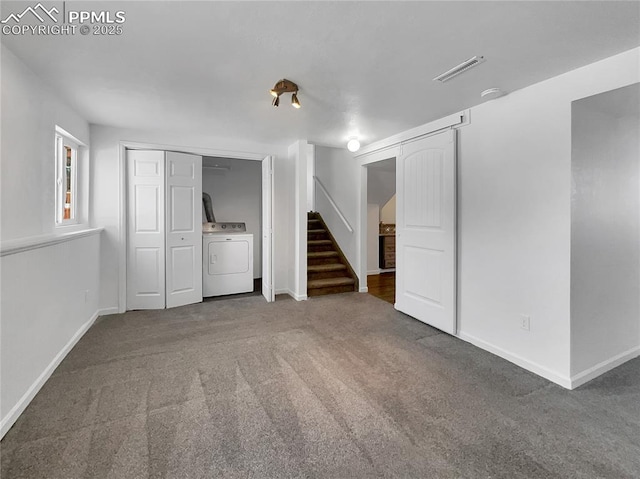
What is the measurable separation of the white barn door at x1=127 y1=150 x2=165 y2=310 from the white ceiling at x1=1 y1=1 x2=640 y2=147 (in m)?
0.84

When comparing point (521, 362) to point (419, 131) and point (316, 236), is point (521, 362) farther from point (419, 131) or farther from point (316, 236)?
point (316, 236)

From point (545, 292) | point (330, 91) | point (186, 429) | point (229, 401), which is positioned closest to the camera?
point (186, 429)

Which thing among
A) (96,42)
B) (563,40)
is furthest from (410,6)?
(96,42)

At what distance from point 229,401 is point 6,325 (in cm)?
133

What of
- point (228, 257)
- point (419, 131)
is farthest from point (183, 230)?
point (419, 131)

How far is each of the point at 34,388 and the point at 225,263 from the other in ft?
8.40

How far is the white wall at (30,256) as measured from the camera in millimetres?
1687

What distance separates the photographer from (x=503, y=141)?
2430 mm

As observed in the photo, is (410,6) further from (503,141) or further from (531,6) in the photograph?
(503,141)

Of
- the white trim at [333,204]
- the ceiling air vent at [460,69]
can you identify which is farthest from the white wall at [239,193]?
the ceiling air vent at [460,69]

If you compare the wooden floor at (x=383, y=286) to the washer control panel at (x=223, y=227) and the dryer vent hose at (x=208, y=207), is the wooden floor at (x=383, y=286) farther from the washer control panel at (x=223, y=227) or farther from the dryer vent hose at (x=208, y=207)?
the dryer vent hose at (x=208, y=207)

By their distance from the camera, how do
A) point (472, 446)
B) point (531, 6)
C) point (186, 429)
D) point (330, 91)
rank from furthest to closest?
A: 1. point (330, 91)
2. point (186, 429)
3. point (472, 446)
4. point (531, 6)

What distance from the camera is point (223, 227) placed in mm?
4781

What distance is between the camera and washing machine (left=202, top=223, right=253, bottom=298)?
4.22 m
